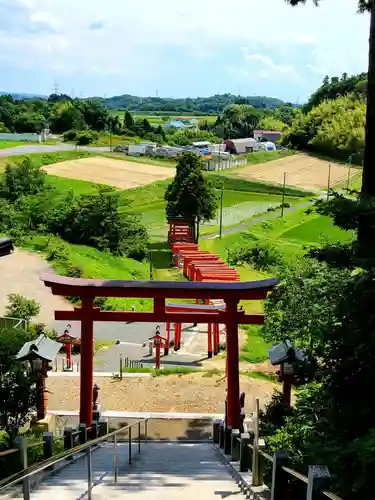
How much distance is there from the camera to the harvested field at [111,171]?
67.2m

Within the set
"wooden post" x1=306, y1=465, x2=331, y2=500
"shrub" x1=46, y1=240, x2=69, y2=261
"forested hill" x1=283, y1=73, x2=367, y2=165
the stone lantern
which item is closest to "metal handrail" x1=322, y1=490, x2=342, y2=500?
"wooden post" x1=306, y1=465, x2=331, y2=500

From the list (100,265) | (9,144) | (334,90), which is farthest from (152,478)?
(334,90)

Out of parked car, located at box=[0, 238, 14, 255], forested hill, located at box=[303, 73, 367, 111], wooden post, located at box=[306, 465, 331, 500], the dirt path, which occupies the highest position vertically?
forested hill, located at box=[303, 73, 367, 111]

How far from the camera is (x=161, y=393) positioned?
52.5 feet

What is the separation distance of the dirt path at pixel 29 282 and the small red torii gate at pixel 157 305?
14413 millimetres

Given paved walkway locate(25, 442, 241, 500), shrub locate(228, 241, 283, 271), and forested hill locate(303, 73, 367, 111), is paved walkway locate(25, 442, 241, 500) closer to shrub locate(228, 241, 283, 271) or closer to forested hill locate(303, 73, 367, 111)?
shrub locate(228, 241, 283, 271)

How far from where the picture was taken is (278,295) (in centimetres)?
984

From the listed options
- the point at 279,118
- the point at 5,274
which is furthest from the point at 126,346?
the point at 279,118

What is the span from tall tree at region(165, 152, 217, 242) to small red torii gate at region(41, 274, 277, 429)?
93.2ft

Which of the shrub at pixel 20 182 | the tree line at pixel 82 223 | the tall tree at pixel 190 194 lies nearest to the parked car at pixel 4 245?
the tree line at pixel 82 223

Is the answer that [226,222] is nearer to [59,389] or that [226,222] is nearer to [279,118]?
[59,389]

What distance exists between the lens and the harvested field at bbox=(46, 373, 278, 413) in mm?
15281

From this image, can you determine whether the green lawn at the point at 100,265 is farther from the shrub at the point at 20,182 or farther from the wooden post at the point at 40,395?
the wooden post at the point at 40,395

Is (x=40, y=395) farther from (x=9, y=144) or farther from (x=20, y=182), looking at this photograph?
(x=9, y=144)
